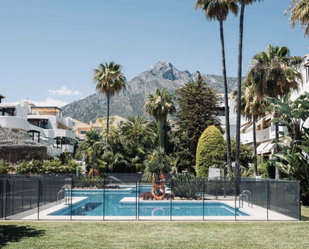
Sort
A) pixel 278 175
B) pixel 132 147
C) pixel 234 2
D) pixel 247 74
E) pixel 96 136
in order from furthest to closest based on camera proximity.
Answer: pixel 132 147, pixel 96 136, pixel 234 2, pixel 247 74, pixel 278 175

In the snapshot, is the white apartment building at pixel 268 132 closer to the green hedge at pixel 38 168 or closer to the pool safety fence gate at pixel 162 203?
the pool safety fence gate at pixel 162 203

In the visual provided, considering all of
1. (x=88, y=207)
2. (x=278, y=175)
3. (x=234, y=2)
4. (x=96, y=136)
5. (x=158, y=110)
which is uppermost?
(x=234, y=2)

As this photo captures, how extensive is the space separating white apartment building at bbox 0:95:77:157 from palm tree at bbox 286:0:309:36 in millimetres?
34830

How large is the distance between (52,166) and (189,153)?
16592 millimetres

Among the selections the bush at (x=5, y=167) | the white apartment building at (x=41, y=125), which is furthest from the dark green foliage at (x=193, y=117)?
the bush at (x=5, y=167)

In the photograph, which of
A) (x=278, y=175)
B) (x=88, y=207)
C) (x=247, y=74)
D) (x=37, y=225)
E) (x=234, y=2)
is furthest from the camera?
(x=234, y=2)

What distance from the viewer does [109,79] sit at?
50406 millimetres

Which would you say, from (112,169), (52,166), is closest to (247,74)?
Result: (52,166)

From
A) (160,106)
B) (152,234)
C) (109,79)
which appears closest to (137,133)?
(160,106)

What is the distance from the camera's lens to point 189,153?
49219mm

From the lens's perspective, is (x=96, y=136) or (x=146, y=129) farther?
(x=146, y=129)

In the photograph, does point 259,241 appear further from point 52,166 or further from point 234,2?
point 52,166

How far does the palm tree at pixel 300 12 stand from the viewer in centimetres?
1929

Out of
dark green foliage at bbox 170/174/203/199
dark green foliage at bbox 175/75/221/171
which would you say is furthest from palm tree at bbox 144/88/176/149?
dark green foliage at bbox 170/174/203/199
